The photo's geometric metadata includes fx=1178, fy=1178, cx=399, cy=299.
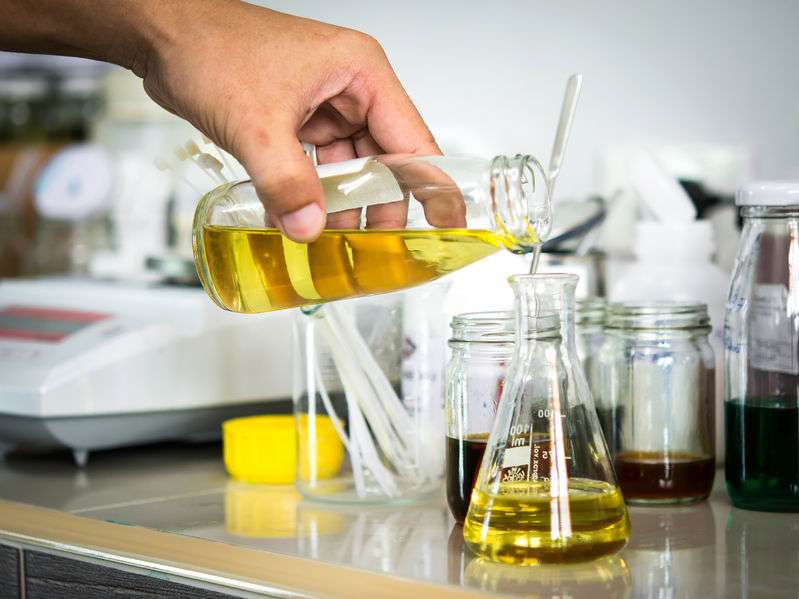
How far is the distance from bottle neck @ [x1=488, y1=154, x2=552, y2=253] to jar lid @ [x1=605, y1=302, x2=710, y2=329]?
236mm

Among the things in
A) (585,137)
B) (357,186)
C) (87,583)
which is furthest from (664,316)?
(585,137)

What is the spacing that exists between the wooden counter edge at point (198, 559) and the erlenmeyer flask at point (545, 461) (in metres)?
0.06

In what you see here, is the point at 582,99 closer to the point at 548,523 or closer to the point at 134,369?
the point at 134,369

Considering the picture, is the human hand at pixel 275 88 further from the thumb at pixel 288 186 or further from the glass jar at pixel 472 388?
the glass jar at pixel 472 388

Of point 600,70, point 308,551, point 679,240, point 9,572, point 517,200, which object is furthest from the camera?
point 600,70

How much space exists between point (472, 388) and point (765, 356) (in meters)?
0.21

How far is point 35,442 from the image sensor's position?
1.07 metres

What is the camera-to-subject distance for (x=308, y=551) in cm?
74

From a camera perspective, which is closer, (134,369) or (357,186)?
(357,186)

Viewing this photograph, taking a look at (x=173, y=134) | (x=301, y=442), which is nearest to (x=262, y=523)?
(x=301, y=442)

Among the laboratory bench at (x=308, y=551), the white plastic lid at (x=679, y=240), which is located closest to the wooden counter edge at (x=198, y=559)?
the laboratory bench at (x=308, y=551)

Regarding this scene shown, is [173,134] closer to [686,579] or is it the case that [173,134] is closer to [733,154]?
[733,154]

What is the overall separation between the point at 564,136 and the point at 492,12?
0.72 m

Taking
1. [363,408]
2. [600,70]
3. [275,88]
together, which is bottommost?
[363,408]
